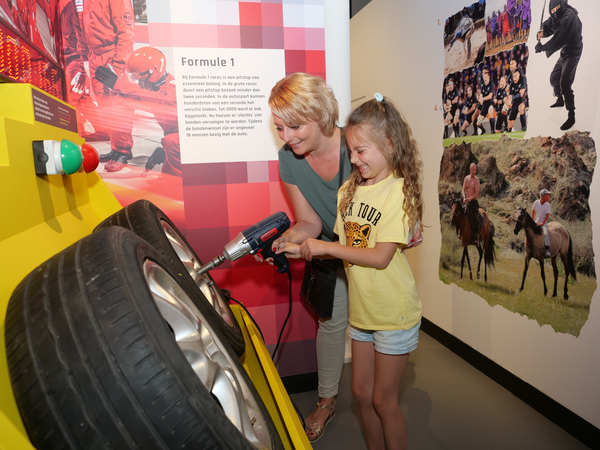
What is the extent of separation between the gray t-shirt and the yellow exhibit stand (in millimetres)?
820

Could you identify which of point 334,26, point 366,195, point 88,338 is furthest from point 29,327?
point 334,26

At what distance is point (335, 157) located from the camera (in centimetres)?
174

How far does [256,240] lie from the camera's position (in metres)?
1.62

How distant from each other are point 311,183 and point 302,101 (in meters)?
0.42

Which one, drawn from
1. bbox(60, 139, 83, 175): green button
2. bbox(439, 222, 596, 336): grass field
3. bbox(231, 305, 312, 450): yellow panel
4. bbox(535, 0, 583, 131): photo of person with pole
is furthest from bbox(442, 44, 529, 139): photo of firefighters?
bbox(60, 139, 83, 175): green button

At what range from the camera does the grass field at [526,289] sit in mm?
1697

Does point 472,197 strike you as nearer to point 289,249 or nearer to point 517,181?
point 517,181

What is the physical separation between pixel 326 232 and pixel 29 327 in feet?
4.96

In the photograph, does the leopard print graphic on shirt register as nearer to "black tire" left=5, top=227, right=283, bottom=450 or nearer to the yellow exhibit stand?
the yellow exhibit stand

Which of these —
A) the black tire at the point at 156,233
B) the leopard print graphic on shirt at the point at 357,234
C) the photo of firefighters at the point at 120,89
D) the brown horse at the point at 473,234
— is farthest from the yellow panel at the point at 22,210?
the brown horse at the point at 473,234

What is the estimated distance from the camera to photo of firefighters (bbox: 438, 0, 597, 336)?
1.68 meters

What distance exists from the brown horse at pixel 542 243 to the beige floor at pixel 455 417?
0.68m

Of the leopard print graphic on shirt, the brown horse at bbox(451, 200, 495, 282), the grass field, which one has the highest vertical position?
the leopard print graphic on shirt

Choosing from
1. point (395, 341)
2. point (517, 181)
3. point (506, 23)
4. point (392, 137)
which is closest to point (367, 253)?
point (395, 341)
